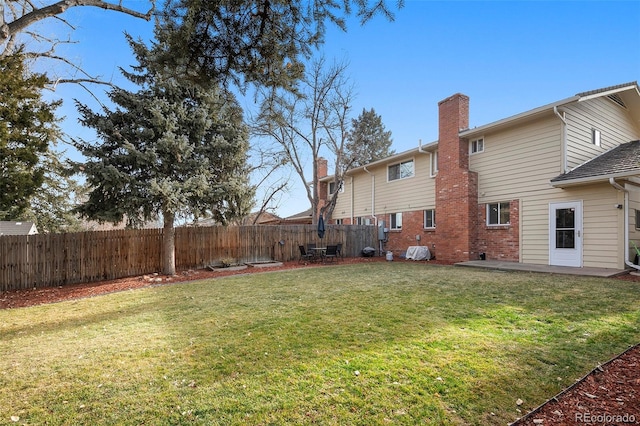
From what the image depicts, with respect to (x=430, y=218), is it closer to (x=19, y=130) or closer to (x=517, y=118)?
(x=517, y=118)

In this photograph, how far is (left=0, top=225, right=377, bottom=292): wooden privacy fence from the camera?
919 centimetres

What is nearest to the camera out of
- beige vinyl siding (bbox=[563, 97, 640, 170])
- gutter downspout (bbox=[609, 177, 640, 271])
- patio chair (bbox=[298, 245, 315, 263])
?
gutter downspout (bbox=[609, 177, 640, 271])

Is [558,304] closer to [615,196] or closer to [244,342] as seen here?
[244,342]

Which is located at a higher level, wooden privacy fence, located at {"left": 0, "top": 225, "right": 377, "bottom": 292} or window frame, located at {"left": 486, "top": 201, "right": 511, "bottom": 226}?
window frame, located at {"left": 486, "top": 201, "right": 511, "bottom": 226}

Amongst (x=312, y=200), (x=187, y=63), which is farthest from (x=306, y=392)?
(x=312, y=200)

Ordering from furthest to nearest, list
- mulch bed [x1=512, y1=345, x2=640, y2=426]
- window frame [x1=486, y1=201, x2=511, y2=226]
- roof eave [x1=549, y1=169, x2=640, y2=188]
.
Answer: window frame [x1=486, y1=201, x2=511, y2=226]
roof eave [x1=549, y1=169, x2=640, y2=188]
mulch bed [x1=512, y1=345, x2=640, y2=426]

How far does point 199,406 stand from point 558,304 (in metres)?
6.08

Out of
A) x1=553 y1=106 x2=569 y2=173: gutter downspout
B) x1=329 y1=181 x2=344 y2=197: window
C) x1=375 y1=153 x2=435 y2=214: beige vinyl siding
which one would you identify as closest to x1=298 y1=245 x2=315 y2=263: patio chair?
x1=375 y1=153 x2=435 y2=214: beige vinyl siding

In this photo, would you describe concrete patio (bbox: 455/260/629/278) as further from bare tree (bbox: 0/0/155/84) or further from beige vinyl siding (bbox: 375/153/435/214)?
bare tree (bbox: 0/0/155/84)

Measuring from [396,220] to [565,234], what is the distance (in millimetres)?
7867

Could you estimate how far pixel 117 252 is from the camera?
1055 cm

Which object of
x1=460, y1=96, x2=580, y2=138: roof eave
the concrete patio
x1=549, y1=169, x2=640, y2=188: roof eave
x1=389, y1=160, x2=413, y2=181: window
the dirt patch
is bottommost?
the dirt patch

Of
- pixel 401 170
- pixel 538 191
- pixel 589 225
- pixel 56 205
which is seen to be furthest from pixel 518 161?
pixel 56 205

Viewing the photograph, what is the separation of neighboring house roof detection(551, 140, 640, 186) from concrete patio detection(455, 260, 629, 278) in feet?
8.72
